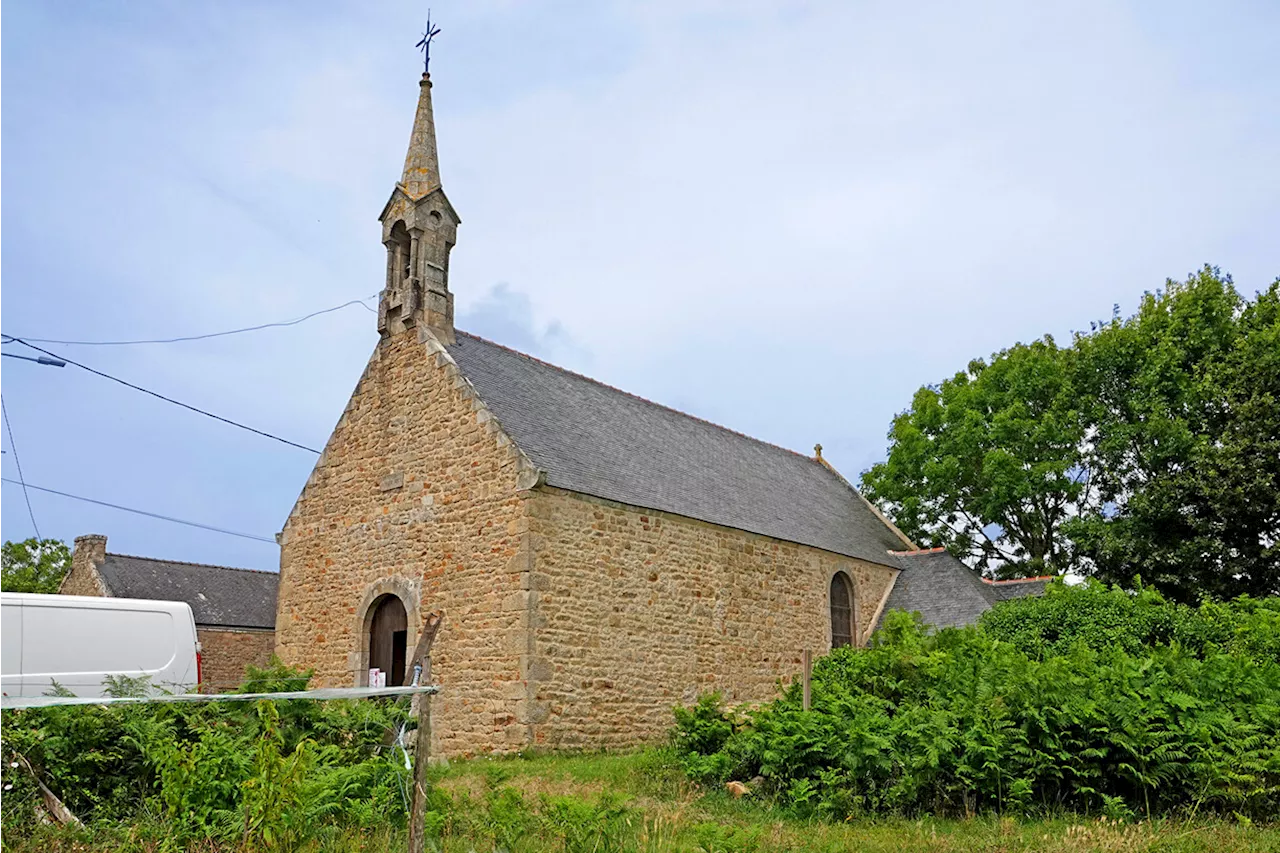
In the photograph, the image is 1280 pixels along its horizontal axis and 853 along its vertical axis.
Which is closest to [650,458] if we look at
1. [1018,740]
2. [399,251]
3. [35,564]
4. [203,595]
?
[399,251]

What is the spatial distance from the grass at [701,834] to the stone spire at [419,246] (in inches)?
426

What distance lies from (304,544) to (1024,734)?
14.4 m

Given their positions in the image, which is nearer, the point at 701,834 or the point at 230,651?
the point at 701,834

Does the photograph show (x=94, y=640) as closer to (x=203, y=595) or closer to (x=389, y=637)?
(x=389, y=637)

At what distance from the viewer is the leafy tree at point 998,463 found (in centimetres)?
3031

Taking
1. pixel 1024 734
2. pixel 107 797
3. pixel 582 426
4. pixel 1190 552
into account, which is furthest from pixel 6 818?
pixel 1190 552

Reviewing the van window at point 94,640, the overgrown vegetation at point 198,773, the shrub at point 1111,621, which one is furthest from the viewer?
the shrub at point 1111,621

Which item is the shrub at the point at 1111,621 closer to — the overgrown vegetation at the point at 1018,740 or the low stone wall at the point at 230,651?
the overgrown vegetation at the point at 1018,740

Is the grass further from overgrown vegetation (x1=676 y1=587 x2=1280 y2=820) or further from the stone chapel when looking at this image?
the stone chapel

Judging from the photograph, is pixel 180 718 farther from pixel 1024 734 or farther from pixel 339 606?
pixel 339 606

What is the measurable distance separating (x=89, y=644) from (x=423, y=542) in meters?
5.65

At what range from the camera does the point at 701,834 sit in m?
7.37

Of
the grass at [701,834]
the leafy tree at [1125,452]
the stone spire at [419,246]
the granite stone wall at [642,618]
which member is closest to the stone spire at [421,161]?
the stone spire at [419,246]

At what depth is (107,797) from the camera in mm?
7988
